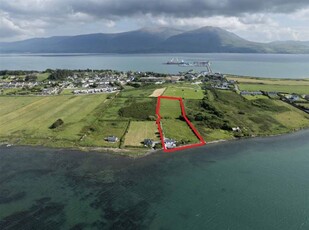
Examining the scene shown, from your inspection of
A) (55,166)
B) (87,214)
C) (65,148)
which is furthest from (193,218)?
(65,148)

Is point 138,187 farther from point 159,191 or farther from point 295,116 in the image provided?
point 295,116

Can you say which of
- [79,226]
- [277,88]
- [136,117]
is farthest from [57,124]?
[277,88]

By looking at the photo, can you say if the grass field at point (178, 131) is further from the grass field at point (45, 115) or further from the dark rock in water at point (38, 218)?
the dark rock in water at point (38, 218)

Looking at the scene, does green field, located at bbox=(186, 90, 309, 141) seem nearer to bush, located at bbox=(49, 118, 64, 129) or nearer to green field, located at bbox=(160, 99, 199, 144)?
green field, located at bbox=(160, 99, 199, 144)

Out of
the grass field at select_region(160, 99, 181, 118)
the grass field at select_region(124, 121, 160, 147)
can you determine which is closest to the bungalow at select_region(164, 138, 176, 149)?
the grass field at select_region(124, 121, 160, 147)

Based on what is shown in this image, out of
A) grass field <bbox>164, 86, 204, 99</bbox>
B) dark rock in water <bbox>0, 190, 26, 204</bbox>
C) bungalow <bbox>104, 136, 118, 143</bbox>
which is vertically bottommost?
dark rock in water <bbox>0, 190, 26, 204</bbox>

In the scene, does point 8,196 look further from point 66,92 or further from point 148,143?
point 66,92
